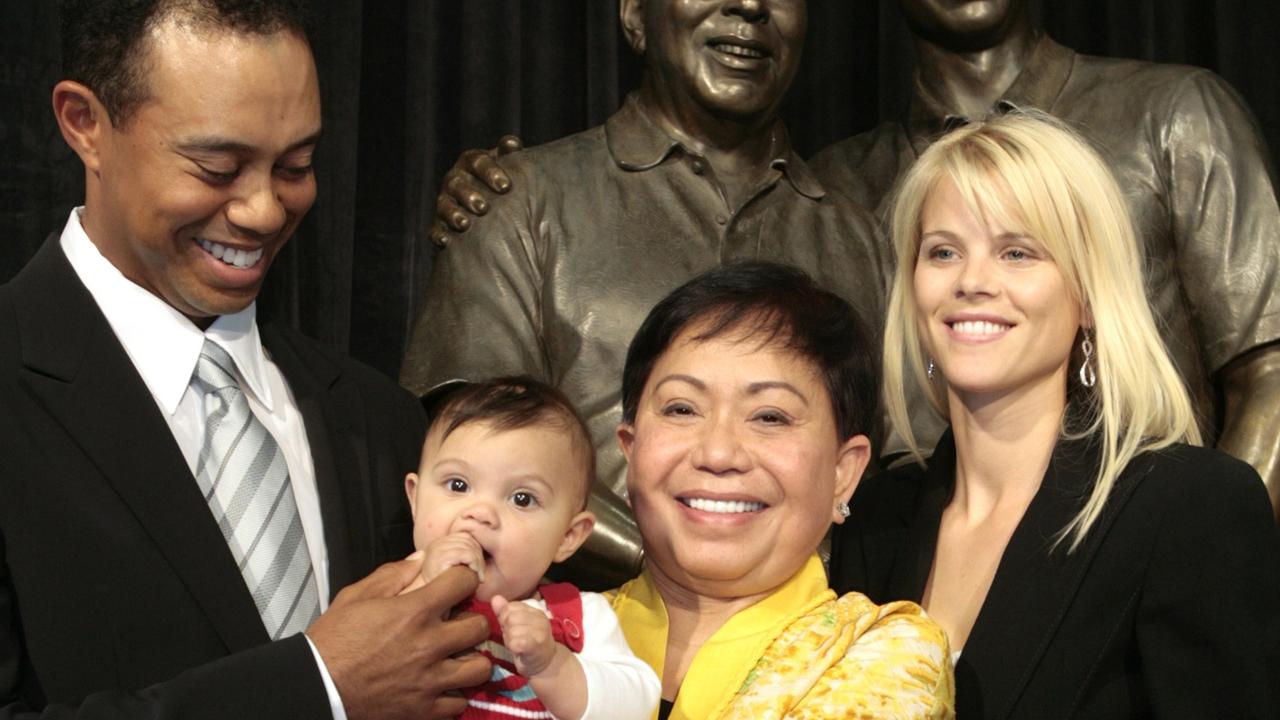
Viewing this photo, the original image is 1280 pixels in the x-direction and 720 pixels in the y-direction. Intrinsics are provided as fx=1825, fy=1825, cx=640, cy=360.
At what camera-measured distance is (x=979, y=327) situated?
2053 millimetres

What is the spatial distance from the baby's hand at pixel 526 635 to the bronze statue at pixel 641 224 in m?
0.75

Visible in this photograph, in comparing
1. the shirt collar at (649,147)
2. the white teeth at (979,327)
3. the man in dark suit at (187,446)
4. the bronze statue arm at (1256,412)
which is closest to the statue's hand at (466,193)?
the shirt collar at (649,147)

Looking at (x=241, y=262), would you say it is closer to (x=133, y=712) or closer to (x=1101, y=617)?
(x=133, y=712)

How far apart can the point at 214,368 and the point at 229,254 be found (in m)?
0.12

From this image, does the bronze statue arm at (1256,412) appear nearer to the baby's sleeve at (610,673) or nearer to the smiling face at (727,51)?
the smiling face at (727,51)

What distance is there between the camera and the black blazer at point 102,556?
5.56 ft

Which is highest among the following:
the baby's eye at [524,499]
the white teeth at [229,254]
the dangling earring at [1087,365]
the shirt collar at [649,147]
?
the white teeth at [229,254]

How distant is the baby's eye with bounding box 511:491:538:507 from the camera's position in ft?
6.07

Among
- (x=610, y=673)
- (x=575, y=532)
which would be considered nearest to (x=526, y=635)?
(x=610, y=673)

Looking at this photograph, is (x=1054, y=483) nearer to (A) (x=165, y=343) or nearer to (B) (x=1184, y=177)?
(B) (x=1184, y=177)

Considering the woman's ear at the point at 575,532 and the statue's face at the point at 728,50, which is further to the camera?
the statue's face at the point at 728,50

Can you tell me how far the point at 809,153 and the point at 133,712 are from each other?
223 centimetres

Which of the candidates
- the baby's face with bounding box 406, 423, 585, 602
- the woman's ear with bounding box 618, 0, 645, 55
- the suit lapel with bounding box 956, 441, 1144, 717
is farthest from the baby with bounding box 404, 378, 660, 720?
the woman's ear with bounding box 618, 0, 645, 55

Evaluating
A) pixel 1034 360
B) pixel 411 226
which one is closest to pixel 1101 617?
pixel 1034 360
